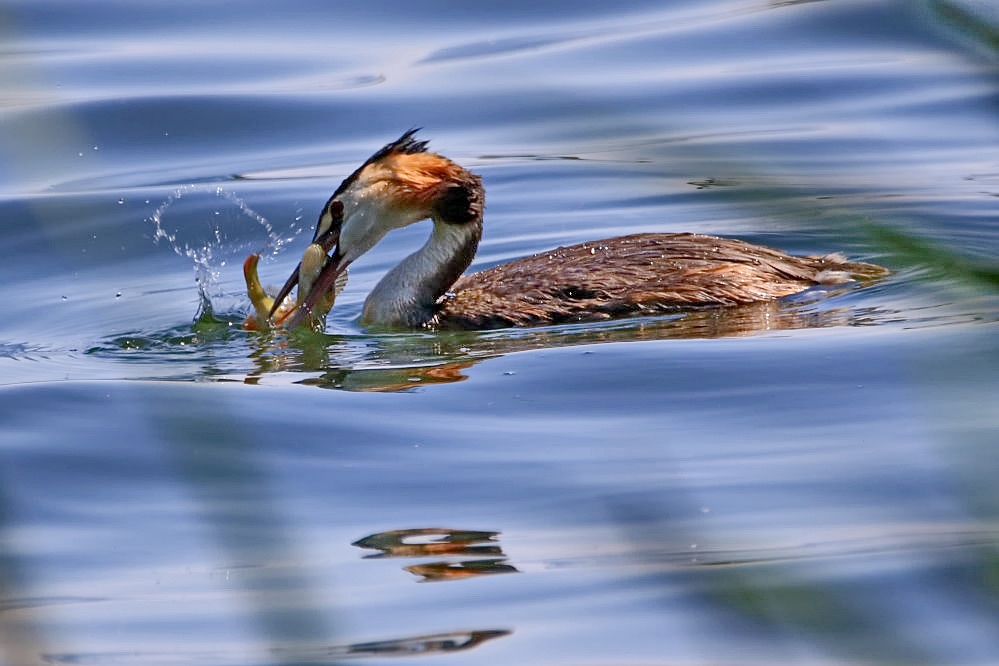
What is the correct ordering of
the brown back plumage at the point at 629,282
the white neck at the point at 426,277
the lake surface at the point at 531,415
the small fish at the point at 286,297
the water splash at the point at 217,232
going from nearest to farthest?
the lake surface at the point at 531,415 → the brown back plumage at the point at 629,282 → the small fish at the point at 286,297 → the white neck at the point at 426,277 → the water splash at the point at 217,232

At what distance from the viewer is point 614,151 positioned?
2.11 m

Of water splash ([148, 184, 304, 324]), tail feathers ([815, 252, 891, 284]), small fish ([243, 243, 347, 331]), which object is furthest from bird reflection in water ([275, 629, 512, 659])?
water splash ([148, 184, 304, 324])

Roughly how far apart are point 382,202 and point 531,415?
2.46 metres

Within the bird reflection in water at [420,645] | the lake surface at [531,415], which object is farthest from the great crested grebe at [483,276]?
the bird reflection in water at [420,645]

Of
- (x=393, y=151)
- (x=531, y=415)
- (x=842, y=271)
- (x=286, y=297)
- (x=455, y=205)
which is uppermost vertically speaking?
(x=393, y=151)

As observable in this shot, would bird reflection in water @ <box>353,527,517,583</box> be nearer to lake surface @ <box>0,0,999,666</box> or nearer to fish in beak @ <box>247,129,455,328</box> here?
lake surface @ <box>0,0,999,666</box>

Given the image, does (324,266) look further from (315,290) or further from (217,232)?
(217,232)

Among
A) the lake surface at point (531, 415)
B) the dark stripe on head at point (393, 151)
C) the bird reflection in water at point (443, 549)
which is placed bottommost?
the bird reflection in water at point (443, 549)

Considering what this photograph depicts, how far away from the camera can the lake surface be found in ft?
6.94

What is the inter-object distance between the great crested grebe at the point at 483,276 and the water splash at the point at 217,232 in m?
2.14

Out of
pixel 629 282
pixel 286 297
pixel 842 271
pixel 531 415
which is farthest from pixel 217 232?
pixel 531 415

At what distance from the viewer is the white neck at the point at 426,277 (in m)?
9.02

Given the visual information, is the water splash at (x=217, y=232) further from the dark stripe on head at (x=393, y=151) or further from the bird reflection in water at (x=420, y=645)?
the bird reflection in water at (x=420, y=645)

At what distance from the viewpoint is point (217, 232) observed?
481 inches
